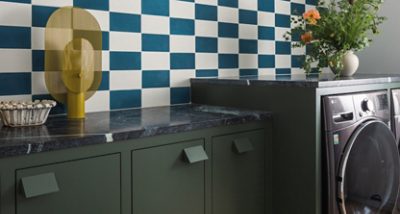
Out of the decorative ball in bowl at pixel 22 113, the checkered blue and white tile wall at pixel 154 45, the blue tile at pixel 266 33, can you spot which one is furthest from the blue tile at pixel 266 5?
the decorative ball in bowl at pixel 22 113

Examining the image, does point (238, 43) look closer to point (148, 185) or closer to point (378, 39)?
point (378, 39)

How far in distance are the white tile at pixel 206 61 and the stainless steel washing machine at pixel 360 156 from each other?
80 centimetres

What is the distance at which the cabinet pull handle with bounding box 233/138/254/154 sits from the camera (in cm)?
173

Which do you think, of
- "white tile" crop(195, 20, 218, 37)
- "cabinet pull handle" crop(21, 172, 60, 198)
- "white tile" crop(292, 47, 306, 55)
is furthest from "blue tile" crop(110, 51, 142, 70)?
"white tile" crop(292, 47, 306, 55)

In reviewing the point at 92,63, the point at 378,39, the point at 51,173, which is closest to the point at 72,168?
the point at 51,173

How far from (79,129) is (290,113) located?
933 millimetres

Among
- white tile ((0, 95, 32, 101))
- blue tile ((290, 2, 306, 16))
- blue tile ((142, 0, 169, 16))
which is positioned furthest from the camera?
blue tile ((290, 2, 306, 16))

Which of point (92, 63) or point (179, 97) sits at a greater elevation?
point (92, 63)

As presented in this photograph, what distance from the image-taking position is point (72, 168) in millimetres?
1215

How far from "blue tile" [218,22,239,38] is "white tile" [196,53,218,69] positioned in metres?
0.15

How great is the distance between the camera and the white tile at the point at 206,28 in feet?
7.59

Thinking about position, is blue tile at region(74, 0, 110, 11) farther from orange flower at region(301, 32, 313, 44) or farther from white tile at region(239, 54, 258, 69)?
orange flower at region(301, 32, 313, 44)

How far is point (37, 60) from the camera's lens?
1708 mm

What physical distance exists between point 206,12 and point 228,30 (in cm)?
20
